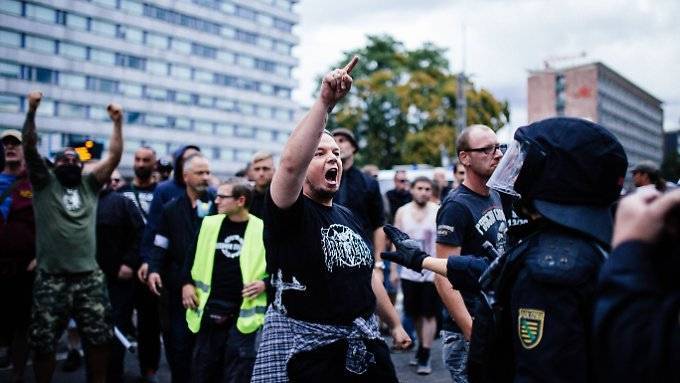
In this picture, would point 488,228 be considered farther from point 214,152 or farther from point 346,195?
point 214,152

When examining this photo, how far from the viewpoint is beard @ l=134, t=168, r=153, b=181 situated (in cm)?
693

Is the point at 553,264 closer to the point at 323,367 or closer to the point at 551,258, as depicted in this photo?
the point at 551,258

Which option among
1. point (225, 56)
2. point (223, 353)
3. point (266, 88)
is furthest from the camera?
point (266, 88)

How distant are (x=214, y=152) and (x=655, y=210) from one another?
64.5m

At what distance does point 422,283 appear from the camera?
7.42m

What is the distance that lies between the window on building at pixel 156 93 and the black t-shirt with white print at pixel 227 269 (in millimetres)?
56742

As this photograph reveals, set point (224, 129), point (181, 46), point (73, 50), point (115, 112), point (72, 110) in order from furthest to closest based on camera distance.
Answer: point (224, 129) < point (181, 46) < point (73, 50) < point (72, 110) < point (115, 112)

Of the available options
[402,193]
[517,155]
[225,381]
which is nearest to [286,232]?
[517,155]

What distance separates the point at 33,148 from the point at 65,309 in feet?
4.38

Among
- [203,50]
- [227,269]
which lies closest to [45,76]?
[203,50]

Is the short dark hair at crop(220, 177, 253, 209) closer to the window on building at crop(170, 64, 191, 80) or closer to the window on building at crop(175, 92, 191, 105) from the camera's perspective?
the window on building at crop(175, 92, 191, 105)

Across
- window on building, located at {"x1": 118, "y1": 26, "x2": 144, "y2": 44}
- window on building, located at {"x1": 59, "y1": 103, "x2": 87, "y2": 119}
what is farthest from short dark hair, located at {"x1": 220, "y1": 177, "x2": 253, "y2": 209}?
window on building, located at {"x1": 118, "y1": 26, "x2": 144, "y2": 44}

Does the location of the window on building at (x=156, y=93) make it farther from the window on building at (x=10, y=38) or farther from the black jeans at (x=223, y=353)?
the black jeans at (x=223, y=353)

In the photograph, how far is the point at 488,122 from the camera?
136ft
